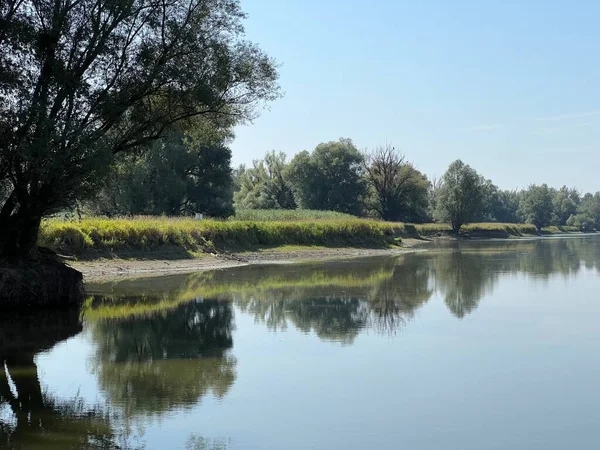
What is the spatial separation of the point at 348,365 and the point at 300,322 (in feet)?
18.5

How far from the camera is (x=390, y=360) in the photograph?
45.5ft

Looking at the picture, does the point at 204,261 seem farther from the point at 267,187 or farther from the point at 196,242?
the point at 267,187

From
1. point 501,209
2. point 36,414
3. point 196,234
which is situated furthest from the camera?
point 501,209

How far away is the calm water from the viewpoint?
30.2ft

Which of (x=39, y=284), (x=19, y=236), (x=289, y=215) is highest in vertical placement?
(x=289, y=215)

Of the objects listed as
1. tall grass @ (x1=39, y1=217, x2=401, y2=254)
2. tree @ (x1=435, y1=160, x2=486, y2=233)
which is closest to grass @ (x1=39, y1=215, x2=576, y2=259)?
tall grass @ (x1=39, y1=217, x2=401, y2=254)

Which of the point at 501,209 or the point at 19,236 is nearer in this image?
the point at 19,236

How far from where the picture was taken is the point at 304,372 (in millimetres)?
12766

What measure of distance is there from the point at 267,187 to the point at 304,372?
291 ft

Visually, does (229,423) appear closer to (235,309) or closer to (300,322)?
(300,322)

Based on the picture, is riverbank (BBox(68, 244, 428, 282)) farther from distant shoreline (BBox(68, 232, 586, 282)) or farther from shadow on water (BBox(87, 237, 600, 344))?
shadow on water (BBox(87, 237, 600, 344))

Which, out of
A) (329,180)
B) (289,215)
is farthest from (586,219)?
(289,215)

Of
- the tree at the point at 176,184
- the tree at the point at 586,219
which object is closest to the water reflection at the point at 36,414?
the tree at the point at 176,184

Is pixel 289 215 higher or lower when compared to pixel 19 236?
higher
